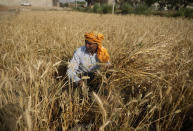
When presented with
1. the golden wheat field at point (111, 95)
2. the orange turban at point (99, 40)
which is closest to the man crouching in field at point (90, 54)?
the orange turban at point (99, 40)

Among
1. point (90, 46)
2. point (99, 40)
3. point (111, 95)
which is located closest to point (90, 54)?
point (90, 46)

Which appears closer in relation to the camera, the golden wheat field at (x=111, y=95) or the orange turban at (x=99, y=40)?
the golden wheat field at (x=111, y=95)

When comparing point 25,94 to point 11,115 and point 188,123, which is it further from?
point 188,123

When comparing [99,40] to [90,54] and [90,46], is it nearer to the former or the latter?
[90,46]

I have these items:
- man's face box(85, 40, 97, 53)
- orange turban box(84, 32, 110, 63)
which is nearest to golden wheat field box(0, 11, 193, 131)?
orange turban box(84, 32, 110, 63)

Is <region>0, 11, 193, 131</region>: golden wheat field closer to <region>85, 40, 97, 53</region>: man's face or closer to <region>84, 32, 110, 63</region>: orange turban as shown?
<region>84, 32, 110, 63</region>: orange turban

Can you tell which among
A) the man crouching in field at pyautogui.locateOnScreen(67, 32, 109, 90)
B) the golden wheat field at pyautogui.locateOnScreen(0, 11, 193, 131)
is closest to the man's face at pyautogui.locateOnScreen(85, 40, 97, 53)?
the man crouching in field at pyautogui.locateOnScreen(67, 32, 109, 90)

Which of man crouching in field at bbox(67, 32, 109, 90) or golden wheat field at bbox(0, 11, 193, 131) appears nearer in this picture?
golden wheat field at bbox(0, 11, 193, 131)

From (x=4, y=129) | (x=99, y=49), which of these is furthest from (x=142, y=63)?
→ (x=4, y=129)

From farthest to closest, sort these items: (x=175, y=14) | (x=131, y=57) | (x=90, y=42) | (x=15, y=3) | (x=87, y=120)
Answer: (x=15, y=3) → (x=175, y=14) → (x=90, y=42) → (x=131, y=57) → (x=87, y=120)

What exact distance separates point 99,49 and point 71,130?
0.96 meters

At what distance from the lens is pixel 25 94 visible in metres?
0.78

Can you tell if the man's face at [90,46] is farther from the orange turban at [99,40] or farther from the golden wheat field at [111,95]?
the golden wheat field at [111,95]

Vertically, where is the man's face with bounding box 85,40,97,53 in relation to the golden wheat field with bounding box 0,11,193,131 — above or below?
above
